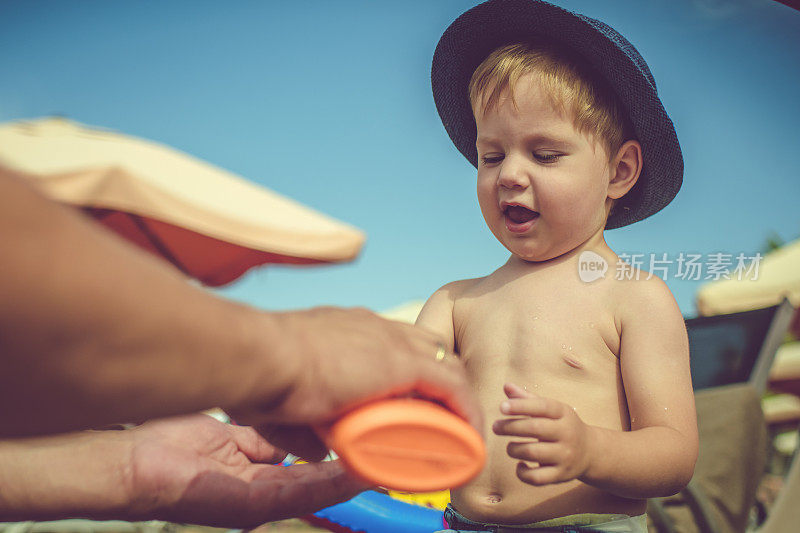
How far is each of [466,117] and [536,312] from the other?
460 mm

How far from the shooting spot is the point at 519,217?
1.04m

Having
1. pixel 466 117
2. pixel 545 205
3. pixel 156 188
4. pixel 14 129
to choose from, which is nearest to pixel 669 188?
pixel 545 205

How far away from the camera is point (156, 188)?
10.3 ft

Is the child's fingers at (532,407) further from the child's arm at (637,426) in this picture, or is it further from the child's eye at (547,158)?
Result: the child's eye at (547,158)

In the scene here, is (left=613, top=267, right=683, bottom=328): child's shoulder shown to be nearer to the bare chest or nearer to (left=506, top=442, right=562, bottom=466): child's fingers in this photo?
the bare chest

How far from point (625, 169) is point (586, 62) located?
204mm

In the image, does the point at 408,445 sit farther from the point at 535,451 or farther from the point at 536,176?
the point at 536,176

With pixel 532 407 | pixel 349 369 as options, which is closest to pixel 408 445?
pixel 349 369

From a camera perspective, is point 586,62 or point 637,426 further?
point 586,62

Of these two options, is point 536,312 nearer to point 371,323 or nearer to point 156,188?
point 371,323

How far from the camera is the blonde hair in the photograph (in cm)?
103

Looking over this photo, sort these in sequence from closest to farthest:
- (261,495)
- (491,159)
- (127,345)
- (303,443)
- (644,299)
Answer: (127,345) < (303,443) < (261,495) < (644,299) < (491,159)

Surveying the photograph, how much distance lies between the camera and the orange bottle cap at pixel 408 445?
0.48m

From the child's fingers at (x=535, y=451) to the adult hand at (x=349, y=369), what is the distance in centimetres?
16
